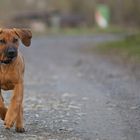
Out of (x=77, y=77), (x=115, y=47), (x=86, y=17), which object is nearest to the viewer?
(x=77, y=77)

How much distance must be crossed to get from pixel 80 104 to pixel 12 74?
3.57 metres

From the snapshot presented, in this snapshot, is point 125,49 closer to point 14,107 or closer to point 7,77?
point 7,77

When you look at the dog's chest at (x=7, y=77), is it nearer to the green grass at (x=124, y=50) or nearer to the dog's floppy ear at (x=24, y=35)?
the dog's floppy ear at (x=24, y=35)

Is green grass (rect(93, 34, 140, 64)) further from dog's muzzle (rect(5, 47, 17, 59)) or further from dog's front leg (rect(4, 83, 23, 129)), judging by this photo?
dog's muzzle (rect(5, 47, 17, 59))

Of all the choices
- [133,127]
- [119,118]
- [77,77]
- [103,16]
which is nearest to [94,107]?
[119,118]

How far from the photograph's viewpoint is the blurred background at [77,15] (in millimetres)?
59156

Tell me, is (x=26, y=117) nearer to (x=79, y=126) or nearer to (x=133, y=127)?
(x=79, y=126)

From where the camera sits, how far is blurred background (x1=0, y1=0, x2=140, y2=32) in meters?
59.2

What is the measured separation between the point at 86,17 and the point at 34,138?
2204 inches

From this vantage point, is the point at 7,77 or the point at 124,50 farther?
the point at 124,50

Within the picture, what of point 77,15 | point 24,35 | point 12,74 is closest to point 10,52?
point 12,74

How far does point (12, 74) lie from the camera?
358 inches

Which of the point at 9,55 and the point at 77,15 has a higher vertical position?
the point at 9,55

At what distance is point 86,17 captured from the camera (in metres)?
64.4
